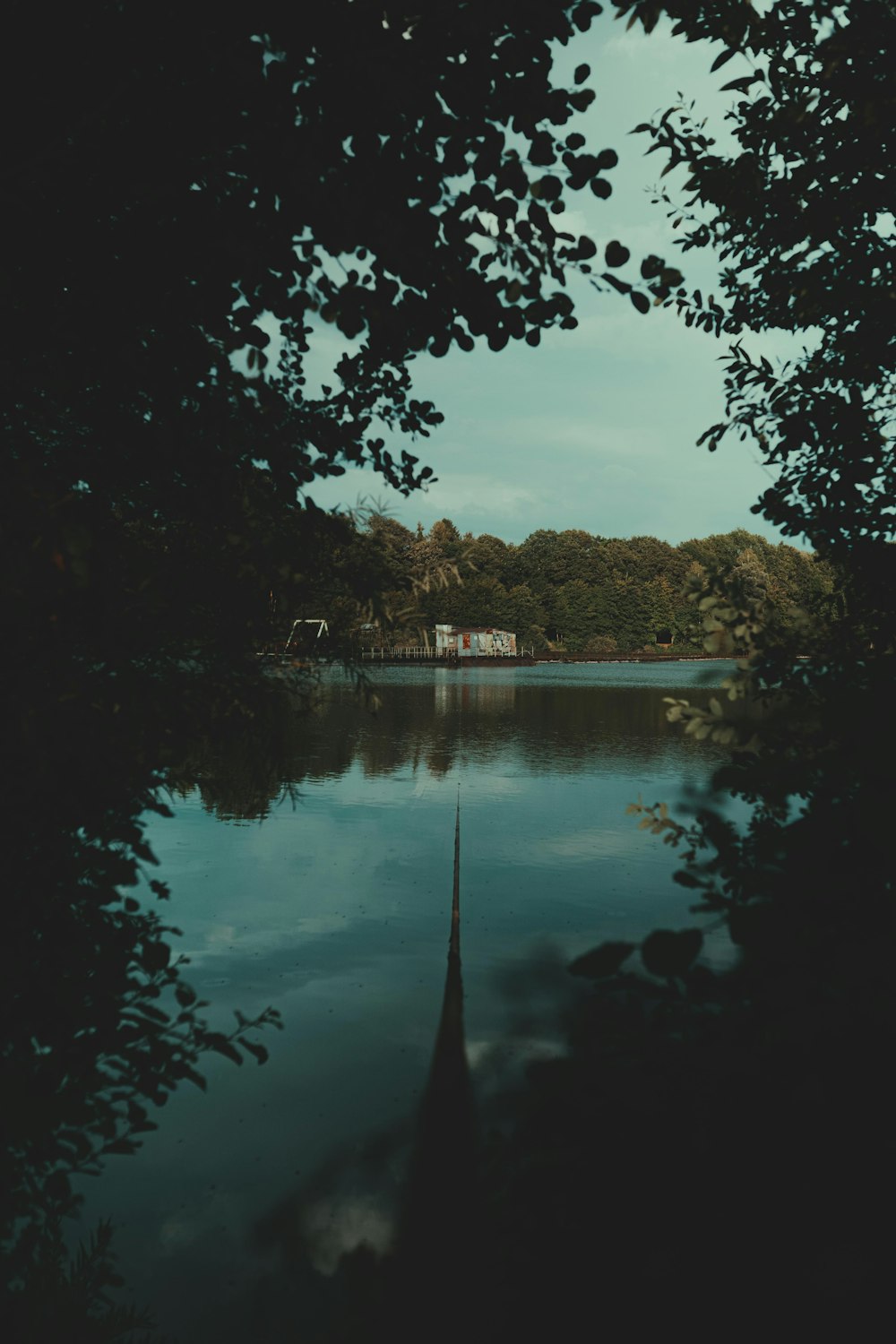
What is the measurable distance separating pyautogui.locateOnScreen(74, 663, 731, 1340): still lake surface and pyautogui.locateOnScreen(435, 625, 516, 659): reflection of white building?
111913 millimetres

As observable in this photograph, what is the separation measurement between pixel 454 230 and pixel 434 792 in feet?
76.9

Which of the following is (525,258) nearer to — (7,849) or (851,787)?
(851,787)

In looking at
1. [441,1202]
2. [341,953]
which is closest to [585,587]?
[341,953]

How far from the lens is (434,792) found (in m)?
27.4

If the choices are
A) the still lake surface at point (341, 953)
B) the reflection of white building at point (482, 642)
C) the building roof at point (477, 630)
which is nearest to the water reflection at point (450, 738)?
the still lake surface at point (341, 953)

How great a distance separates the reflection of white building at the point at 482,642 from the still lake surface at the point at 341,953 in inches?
4406

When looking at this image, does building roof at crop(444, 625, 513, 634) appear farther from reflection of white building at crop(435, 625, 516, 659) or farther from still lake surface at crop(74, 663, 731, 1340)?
still lake surface at crop(74, 663, 731, 1340)

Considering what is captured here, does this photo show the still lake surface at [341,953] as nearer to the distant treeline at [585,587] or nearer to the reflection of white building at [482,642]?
the reflection of white building at [482,642]

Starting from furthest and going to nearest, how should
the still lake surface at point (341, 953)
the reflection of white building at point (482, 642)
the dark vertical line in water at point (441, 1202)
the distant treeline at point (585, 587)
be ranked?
the distant treeline at point (585, 587) < the reflection of white building at point (482, 642) < the still lake surface at point (341, 953) < the dark vertical line in water at point (441, 1202)

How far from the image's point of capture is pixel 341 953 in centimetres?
1350

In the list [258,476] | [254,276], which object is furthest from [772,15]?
[258,476]

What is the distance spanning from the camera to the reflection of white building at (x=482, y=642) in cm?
14538

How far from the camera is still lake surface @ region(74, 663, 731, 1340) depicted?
7.23 metres

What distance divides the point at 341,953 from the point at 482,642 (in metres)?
136
